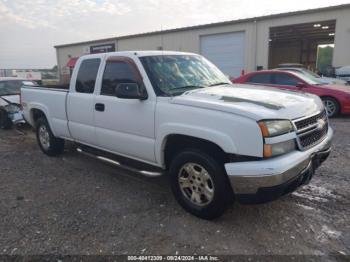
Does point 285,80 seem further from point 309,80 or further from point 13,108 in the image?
point 13,108

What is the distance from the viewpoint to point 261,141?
2.82 metres

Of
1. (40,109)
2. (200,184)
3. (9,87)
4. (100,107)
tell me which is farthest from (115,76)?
(9,87)

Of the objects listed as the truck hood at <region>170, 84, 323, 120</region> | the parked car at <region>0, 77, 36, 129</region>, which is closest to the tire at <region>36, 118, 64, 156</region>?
the parked car at <region>0, 77, 36, 129</region>

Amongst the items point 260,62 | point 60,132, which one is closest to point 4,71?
point 260,62

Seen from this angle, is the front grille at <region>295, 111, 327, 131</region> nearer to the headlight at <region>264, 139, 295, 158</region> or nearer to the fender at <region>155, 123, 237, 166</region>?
the headlight at <region>264, 139, 295, 158</region>

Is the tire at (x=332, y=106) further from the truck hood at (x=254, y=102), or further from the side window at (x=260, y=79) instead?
the truck hood at (x=254, y=102)

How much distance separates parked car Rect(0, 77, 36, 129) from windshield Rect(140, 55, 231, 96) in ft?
20.6

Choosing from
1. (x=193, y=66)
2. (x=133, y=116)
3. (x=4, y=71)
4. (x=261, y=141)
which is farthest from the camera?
(x=4, y=71)

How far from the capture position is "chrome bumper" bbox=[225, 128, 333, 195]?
2799 millimetres

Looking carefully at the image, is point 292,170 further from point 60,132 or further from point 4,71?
point 4,71

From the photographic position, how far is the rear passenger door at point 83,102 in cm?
470

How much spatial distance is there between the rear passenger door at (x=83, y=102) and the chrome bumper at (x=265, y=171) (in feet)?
8.32

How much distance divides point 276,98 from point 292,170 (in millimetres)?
929

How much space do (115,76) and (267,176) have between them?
2.59 m
